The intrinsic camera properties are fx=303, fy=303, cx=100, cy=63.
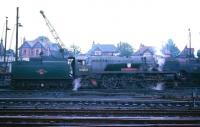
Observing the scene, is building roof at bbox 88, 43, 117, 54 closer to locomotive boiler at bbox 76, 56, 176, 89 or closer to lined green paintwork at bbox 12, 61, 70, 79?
locomotive boiler at bbox 76, 56, 176, 89

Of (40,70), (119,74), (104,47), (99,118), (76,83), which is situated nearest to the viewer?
(99,118)

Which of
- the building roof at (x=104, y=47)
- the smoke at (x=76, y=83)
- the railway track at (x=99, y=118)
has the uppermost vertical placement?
the building roof at (x=104, y=47)

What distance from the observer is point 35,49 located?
90188 mm

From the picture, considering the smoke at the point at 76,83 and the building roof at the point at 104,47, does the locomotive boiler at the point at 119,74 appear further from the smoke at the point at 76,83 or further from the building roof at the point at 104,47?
the building roof at the point at 104,47

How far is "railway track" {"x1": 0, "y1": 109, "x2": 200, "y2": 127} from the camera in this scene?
30.1 ft

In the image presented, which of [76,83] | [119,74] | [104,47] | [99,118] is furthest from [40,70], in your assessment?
[104,47]

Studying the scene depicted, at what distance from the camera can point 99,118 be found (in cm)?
962

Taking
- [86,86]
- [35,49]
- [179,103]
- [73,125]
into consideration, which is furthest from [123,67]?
[35,49]

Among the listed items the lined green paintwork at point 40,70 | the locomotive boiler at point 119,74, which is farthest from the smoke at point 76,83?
the lined green paintwork at point 40,70

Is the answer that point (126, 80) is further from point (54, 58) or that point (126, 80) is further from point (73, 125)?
point (73, 125)

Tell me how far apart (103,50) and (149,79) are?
226ft

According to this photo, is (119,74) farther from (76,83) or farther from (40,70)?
(40,70)

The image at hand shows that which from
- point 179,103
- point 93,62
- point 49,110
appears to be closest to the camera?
point 49,110

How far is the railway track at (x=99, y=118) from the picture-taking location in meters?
9.17
